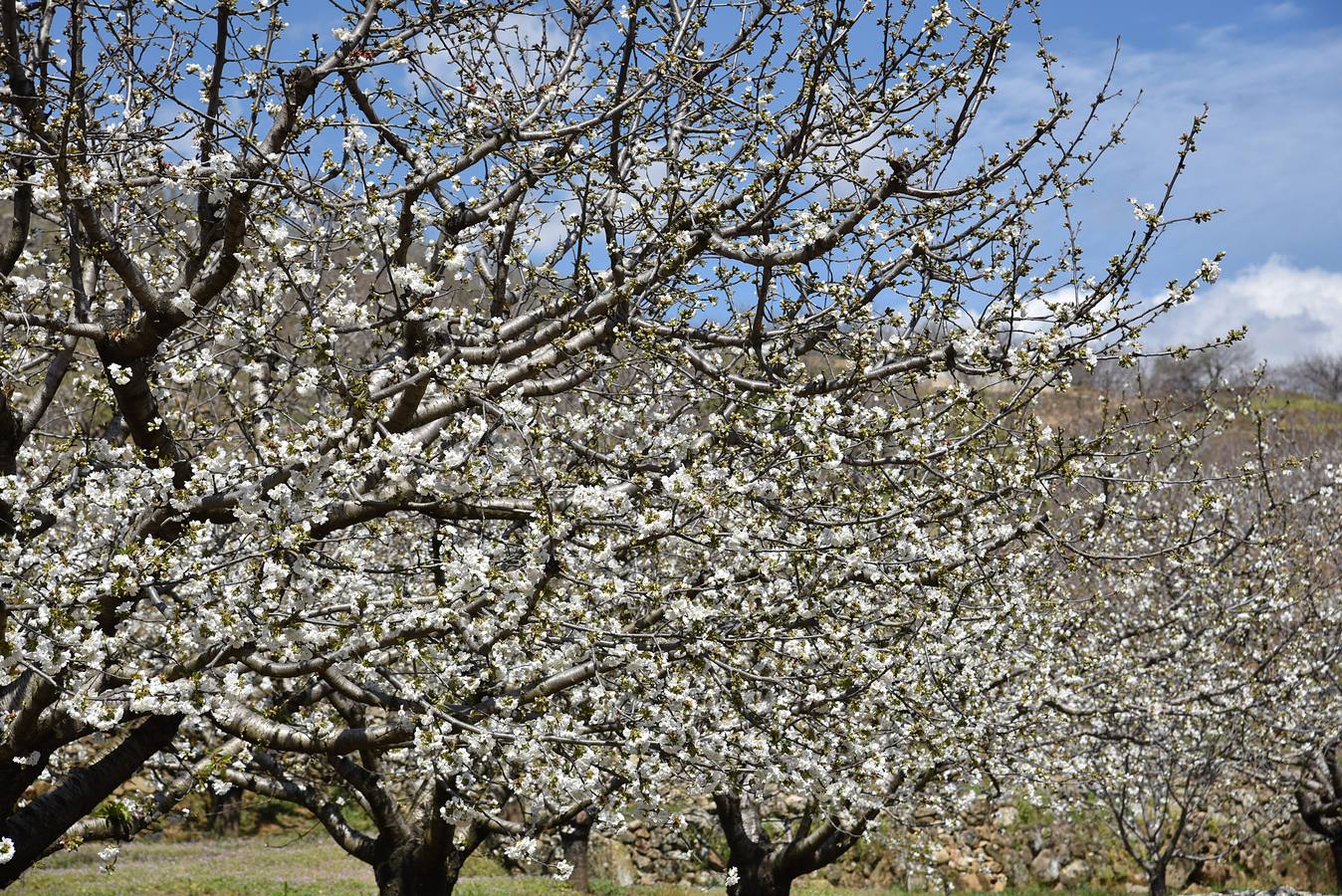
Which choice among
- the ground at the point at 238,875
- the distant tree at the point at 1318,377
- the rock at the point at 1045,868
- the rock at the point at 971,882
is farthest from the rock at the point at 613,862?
the distant tree at the point at 1318,377

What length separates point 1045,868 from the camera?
64.1 ft

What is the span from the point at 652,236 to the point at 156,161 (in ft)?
8.52

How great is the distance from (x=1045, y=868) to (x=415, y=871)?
47.9ft

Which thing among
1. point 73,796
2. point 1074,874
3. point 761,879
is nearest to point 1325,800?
point 1074,874

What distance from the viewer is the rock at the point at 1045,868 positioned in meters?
19.4

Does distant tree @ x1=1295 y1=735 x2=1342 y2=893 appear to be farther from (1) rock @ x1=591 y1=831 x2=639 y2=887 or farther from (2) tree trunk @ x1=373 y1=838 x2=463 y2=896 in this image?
(2) tree trunk @ x1=373 y1=838 x2=463 y2=896

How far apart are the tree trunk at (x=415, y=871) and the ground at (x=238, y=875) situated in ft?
12.0

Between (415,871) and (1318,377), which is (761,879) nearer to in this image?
(415,871)

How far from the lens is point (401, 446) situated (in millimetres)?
4926

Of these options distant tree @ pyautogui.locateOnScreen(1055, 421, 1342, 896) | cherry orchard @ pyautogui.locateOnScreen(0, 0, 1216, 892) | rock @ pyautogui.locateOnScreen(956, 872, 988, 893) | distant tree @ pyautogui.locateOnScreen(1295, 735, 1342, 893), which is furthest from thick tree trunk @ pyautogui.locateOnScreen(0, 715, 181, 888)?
rock @ pyautogui.locateOnScreen(956, 872, 988, 893)

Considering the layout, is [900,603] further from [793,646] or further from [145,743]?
[145,743]

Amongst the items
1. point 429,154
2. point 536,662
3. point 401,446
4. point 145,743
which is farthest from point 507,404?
point 145,743

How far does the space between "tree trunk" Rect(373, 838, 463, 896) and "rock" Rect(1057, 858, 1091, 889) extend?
14336 millimetres

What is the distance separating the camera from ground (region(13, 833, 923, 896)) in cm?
1351
